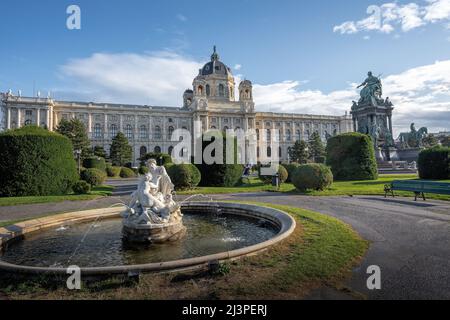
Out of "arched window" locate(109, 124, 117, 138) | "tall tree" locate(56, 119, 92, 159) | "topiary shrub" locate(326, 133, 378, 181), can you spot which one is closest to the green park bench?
"topiary shrub" locate(326, 133, 378, 181)

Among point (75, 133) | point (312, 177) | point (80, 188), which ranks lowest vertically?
point (80, 188)

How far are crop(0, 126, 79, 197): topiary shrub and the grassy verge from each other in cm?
1216

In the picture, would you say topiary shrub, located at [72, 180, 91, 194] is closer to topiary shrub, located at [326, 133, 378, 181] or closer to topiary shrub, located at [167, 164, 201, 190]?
topiary shrub, located at [167, 164, 201, 190]

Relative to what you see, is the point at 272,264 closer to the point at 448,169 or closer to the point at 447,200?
the point at 447,200

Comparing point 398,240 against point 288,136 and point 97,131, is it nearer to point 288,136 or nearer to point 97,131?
point 97,131

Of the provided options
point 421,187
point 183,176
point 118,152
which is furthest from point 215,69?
point 421,187

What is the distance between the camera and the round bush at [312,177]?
15.0 m

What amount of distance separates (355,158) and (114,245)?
68.5ft

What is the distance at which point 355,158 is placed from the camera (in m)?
22.5

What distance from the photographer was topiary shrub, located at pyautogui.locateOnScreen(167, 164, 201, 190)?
16.7 m

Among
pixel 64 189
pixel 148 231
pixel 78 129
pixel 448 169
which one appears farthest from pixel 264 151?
pixel 148 231

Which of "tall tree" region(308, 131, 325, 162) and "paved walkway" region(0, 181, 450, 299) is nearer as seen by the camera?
"paved walkway" region(0, 181, 450, 299)
